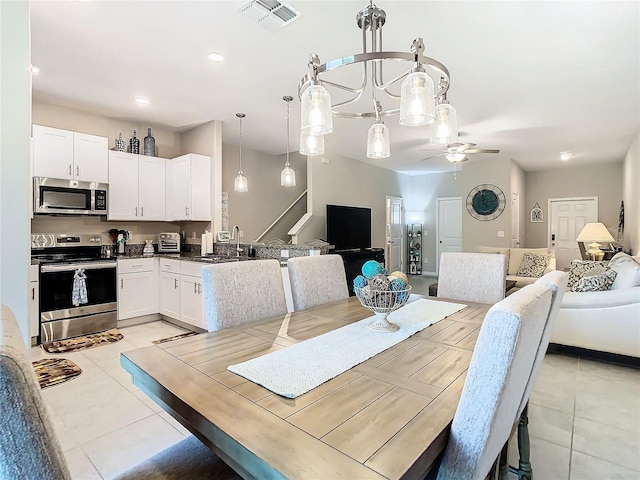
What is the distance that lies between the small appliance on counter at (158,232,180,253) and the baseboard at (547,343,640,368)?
15.1ft

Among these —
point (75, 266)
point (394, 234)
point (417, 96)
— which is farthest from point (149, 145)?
point (394, 234)

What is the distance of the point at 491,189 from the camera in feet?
24.7

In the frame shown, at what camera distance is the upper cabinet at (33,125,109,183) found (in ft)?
12.3

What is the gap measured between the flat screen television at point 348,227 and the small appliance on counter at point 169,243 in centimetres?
251

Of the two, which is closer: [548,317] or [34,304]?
[548,317]

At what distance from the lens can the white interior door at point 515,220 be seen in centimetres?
739

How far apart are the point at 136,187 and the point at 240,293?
11.1 ft

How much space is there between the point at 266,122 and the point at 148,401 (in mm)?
3645

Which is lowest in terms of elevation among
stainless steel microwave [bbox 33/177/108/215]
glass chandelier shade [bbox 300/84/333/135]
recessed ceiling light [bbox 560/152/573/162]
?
stainless steel microwave [bbox 33/177/108/215]

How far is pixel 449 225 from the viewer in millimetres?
8820

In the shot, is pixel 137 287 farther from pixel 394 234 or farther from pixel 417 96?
pixel 394 234

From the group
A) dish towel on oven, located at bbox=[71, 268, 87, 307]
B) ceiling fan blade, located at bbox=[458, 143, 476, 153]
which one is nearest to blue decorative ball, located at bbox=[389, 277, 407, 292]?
dish towel on oven, located at bbox=[71, 268, 87, 307]

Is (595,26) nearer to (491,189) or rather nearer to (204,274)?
(204,274)

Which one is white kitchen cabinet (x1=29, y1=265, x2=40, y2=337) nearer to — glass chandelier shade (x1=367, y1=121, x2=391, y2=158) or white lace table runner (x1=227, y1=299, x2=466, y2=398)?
white lace table runner (x1=227, y1=299, x2=466, y2=398)
